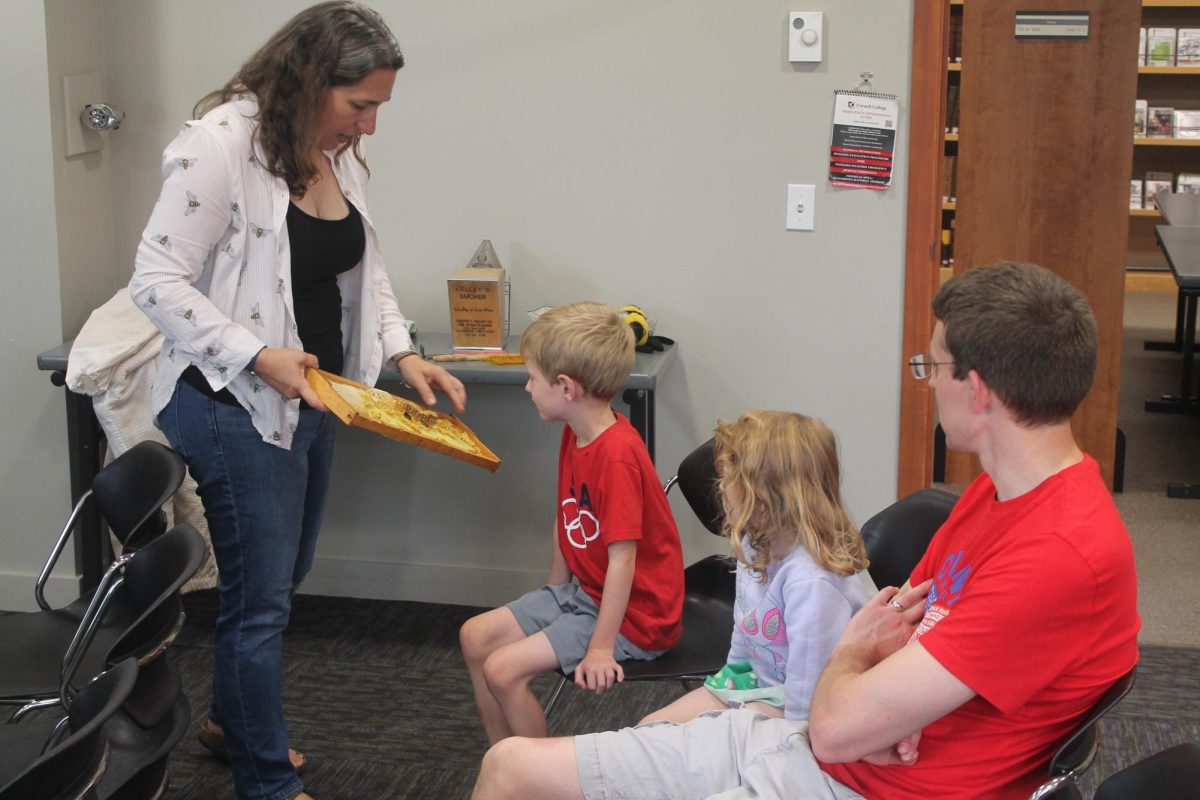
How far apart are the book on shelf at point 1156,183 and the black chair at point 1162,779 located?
772cm

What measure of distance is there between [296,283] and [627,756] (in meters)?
1.07

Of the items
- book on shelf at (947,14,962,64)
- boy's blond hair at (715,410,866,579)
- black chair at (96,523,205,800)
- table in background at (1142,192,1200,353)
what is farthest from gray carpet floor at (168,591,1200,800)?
book on shelf at (947,14,962,64)

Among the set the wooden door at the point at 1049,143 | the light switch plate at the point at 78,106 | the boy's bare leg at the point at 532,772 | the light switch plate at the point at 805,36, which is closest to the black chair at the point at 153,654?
the boy's bare leg at the point at 532,772

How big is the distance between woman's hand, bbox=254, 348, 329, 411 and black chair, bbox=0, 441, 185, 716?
281mm

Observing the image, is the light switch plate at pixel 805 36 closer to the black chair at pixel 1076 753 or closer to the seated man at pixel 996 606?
the seated man at pixel 996 606

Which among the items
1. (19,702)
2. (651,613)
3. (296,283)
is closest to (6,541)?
(19,702)

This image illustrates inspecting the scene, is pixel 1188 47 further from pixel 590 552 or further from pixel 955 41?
pixel 590 552

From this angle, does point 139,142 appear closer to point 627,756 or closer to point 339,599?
point 339,599

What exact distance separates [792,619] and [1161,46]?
746cm

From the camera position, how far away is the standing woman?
2.15 metres

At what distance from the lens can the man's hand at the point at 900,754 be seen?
1518 mm

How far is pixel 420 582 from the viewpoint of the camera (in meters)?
3.72

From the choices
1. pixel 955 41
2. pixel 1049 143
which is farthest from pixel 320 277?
pixel 955 41

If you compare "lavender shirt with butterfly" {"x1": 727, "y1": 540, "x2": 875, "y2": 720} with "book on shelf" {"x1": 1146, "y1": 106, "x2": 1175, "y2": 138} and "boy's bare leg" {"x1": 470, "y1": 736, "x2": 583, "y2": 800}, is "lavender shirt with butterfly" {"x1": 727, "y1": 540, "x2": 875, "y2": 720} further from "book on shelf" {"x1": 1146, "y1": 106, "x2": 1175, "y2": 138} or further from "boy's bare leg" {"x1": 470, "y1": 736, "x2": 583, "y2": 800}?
"book on shelf" {"x1": 1146, "y1": 106, "x2": 1175, "y2": 138}
